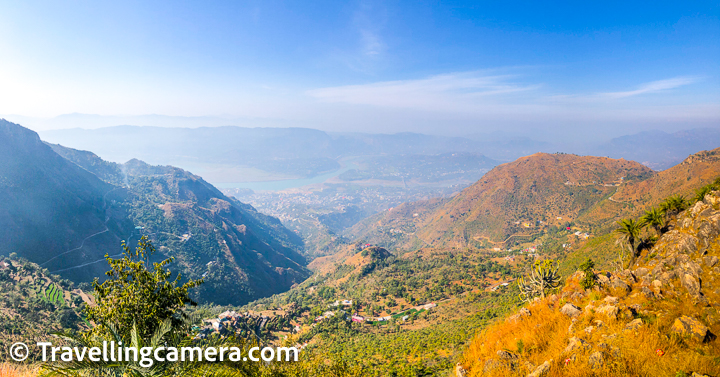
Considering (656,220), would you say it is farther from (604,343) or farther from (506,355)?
(506,355)

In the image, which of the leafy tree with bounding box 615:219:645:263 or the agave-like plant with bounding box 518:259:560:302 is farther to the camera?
the agave-like plant with bounding box 518:259:560:302

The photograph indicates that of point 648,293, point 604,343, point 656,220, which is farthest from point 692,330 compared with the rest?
point 656,220

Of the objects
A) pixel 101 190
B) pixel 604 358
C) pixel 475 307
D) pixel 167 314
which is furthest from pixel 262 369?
pixel 101 190

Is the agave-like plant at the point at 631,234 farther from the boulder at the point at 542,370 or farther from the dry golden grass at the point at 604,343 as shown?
the boulder at the point at 542,370

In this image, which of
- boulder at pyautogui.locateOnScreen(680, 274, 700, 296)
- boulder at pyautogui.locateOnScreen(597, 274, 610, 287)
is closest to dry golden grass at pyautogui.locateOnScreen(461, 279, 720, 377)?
boulder at pyautogui.locateOnScreen(680, 274, 700, 296)

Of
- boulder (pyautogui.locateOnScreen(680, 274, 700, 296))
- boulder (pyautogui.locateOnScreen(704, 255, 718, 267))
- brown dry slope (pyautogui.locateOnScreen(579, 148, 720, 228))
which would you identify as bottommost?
brown dry slope (pyautogui.locateOnScreen(579, 148, 720, 228))

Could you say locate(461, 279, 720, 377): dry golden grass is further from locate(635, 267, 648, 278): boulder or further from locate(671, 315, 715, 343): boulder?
locate(635, 267, 648, 278): boulder

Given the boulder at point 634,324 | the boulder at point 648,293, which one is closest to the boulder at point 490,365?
the boulder at point 634,324
